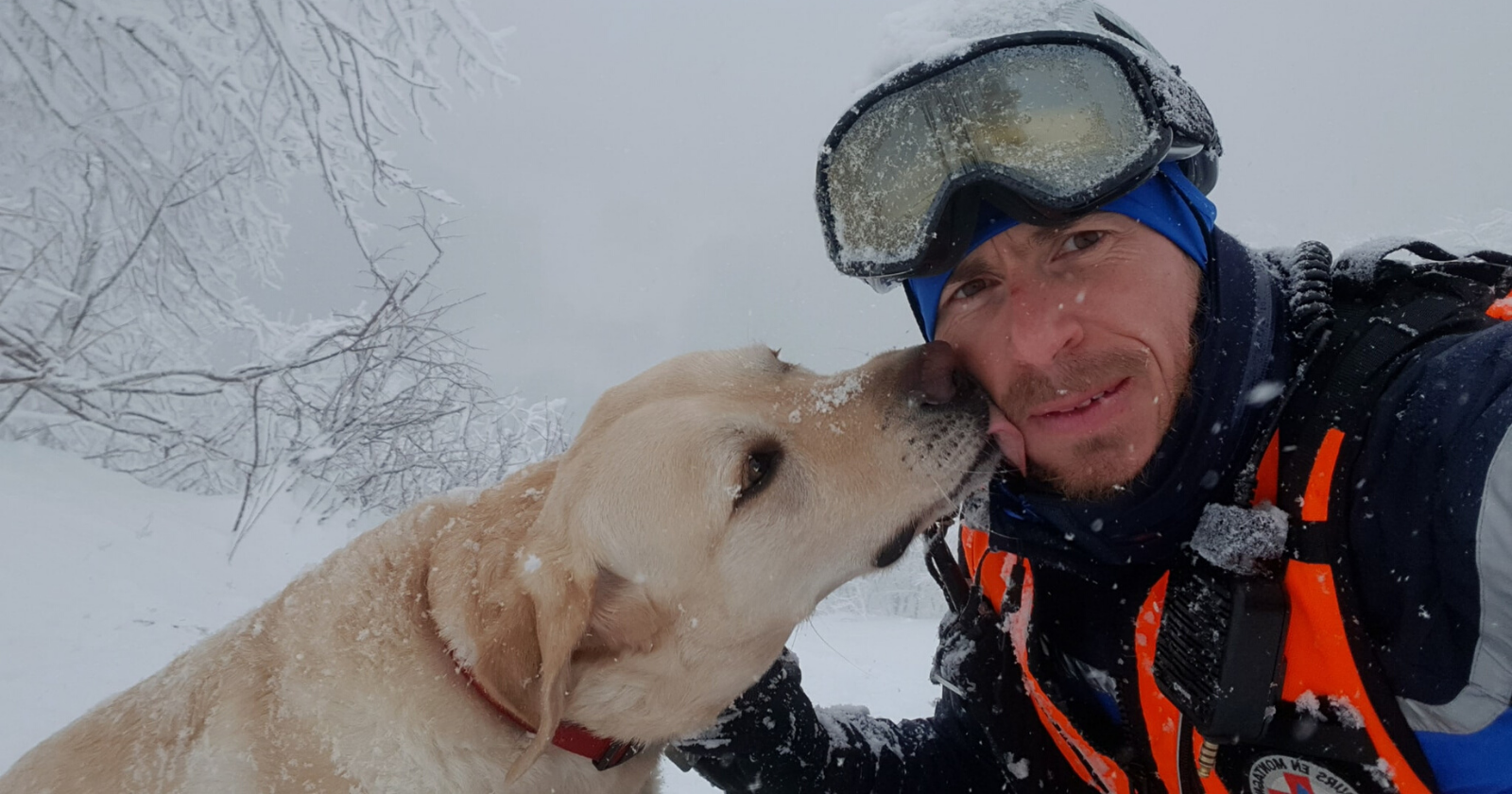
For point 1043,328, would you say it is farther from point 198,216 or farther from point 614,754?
point 198,216

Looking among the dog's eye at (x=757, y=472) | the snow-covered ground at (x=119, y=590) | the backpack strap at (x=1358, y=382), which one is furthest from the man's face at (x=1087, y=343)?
the snow-covered ground at (x=119, y=590)

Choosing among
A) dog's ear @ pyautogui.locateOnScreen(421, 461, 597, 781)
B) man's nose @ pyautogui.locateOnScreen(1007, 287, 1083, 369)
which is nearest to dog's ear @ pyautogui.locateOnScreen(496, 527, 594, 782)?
dog's ear @ pyautogui.locateOnScreen(421, 461, 597, 781)

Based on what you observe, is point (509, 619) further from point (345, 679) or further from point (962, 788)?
point (962, 788)

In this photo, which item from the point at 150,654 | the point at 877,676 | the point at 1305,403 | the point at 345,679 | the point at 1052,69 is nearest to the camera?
the point at 1305,403

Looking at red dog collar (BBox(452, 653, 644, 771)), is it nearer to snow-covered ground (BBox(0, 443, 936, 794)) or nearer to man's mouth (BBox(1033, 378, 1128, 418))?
snow-covered ground (BBox(0, 443, 936, 794))

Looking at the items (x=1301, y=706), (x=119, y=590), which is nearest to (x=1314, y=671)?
(x=1301, y=706)

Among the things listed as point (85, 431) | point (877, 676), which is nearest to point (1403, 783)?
point (877, 676)

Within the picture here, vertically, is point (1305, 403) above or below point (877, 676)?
above
